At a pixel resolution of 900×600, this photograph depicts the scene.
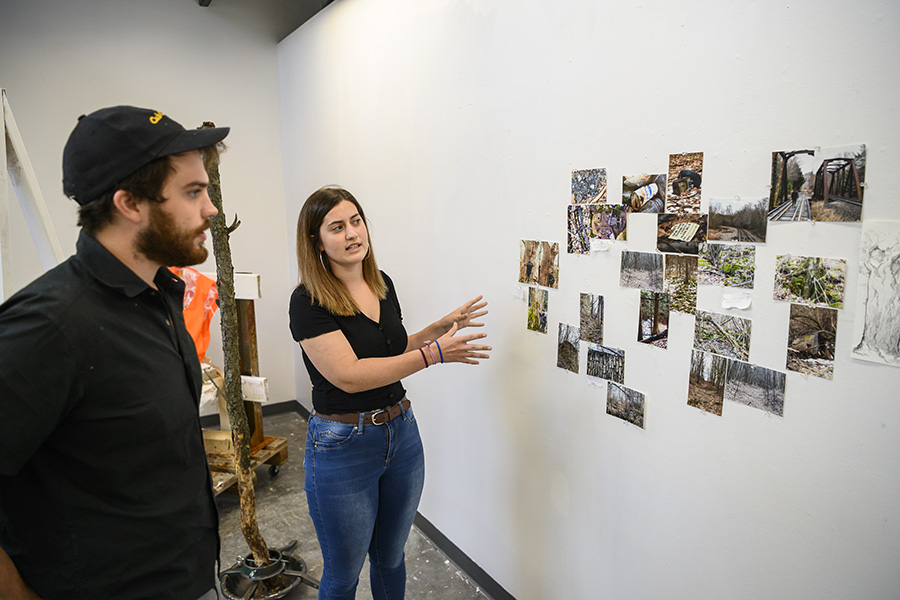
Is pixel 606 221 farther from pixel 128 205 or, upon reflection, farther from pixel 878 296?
pixel 128 205

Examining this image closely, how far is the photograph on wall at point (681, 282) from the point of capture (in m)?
1.47

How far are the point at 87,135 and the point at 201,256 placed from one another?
0.28 meters

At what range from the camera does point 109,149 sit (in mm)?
1028

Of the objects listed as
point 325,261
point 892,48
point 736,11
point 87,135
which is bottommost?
point 325,261

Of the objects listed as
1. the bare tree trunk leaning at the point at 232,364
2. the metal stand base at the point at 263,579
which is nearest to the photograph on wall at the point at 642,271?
the bare tree trunk leaning at the point at 232,364

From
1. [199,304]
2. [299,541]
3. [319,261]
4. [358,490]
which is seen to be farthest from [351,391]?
[199,304]

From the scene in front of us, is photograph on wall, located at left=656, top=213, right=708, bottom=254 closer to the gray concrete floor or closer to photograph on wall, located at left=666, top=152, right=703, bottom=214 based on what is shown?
photograph on wall, located at left=666, top=152, right=703, bottom=214

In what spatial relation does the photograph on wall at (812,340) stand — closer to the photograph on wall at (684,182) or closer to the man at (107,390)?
the photograph on wall at (684,182)

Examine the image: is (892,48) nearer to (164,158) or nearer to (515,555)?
(164,158)

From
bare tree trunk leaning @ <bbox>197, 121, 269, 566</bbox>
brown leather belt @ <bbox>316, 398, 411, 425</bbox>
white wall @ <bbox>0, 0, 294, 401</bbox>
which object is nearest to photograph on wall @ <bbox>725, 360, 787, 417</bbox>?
brown leather belt @ <bbox>316, 398, 411, 425</bbox>

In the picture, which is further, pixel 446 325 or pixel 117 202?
pixel 446 325

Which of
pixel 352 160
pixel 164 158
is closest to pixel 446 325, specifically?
pixel 164 158

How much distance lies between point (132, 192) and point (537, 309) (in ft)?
4.28

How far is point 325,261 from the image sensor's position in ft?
6.03
